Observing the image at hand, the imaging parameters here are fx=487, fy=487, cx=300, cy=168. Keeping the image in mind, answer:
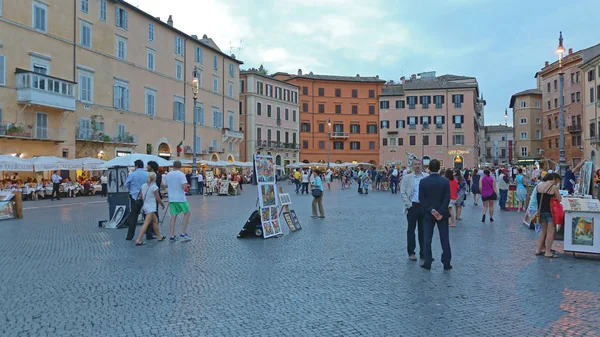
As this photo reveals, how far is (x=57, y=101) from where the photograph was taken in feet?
103

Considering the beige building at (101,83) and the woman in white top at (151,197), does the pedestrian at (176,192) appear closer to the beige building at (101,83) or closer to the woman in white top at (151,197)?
the woman in white top at (151,197)

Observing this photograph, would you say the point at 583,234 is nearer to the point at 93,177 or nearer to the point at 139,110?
the point at 93,177

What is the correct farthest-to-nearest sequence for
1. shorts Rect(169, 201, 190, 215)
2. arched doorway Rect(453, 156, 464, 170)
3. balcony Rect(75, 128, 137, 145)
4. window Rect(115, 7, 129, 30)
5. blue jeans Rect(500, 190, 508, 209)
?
arched doorway Rect(453, 156, 464, 170), window Rect(115, 7, 129, 30), balcony Rect(75, 128, 137, 145), blue jeans Rect(500, 190, 508, 209), shorts Rect(169, 201, 190, 215)

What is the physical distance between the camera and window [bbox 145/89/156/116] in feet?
139

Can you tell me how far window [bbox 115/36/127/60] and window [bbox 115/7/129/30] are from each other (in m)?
1.07

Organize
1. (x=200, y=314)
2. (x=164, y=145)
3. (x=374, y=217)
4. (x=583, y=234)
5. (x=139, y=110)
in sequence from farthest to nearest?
(x=164, y=145) < (x=139, y=110) < (x=374, y=217) < (x=583, y=234) < (x=200, y=314)

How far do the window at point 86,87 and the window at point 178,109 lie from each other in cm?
1074

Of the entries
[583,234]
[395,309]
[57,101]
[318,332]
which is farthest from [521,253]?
[57,101]

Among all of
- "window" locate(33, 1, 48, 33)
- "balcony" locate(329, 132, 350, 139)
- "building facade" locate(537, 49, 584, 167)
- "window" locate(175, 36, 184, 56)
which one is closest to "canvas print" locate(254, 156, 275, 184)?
"window" locate(33, 1, 48, 33)

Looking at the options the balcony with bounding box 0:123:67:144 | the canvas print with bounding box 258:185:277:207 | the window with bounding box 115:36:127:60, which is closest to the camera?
the canvas print with bounding box 258:185:277:207

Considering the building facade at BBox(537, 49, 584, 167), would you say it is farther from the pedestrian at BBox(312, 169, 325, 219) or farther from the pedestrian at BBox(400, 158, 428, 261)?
the pedestrian at BBox(400, 158, 428, 261)

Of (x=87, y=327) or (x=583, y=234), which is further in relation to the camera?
(x=583, y=234)

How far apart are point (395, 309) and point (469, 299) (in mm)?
1049

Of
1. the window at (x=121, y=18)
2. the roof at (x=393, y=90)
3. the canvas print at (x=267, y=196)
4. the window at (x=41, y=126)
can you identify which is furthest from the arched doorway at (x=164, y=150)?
the roof at (x=393, y=90)
